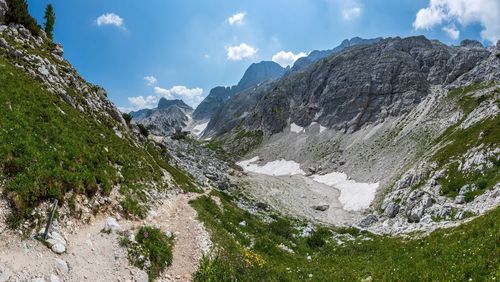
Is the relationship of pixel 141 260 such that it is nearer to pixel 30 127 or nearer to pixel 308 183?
pixel 30 127

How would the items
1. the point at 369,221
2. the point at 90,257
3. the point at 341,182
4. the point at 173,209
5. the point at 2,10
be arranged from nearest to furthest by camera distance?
the point at 90,257 < the point at 173,209 < the point at 2,10 < the point at 369,221 < the point at 341,182

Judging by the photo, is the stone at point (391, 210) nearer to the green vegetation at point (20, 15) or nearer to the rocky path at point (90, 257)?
the rocky path at point (90, 257)

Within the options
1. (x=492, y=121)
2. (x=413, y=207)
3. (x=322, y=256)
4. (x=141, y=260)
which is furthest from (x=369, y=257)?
(x=492, y=121)

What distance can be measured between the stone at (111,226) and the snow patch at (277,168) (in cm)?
11488

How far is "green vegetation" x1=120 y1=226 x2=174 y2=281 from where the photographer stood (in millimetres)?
15695

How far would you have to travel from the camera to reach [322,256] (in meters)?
28.2

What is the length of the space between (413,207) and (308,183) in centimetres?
5471

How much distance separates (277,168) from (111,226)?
128m

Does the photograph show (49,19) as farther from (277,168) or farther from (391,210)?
(277,168)

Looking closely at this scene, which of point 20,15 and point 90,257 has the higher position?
point 20,15

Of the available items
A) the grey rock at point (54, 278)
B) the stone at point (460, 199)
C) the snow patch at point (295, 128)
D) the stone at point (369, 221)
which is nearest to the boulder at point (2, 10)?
the grey rock at point (54, 278)

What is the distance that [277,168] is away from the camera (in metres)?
144

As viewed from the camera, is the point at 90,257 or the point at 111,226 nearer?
the point at 90,257

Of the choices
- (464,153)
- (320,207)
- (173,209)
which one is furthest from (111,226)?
(464,153)
